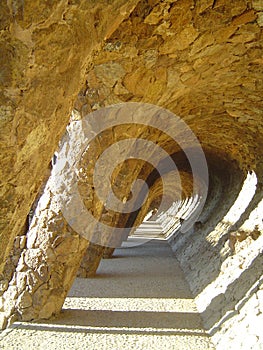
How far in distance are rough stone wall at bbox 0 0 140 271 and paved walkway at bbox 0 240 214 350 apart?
210 cm

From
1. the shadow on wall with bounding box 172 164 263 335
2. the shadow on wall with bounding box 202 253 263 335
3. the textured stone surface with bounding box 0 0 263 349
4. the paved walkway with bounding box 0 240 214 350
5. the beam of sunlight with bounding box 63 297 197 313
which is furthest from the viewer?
the beam of sunlight with bounding box 63 297 197 313

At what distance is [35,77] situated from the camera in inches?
79.0

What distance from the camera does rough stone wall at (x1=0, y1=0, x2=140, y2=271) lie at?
6.13 ft

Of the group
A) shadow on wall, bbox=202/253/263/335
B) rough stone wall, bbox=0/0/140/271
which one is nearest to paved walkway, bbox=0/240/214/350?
shadow on wall, bbox=202/253/263/335

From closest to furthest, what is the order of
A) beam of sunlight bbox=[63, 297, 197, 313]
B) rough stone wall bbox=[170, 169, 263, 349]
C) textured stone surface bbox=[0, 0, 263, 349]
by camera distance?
1. textured stone surface bbox=[0, 0, 263, 349]
2. rough stone wall bbox=[170, 169, 263, 349]
3. beam of sunlight bbox=[63, 297, 197, 313]

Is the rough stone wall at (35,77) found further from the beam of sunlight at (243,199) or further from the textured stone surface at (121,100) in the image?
the beam of sunlight at (243,199)

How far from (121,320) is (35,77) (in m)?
3.45

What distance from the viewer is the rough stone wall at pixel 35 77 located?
6.13 feet

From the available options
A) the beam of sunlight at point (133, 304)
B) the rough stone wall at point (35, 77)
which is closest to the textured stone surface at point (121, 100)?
the rough stone wall at point (35, 77)

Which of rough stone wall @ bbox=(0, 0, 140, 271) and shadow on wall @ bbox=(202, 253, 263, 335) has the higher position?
rough stone wall @ bbox=(0, 0, 140, 271)

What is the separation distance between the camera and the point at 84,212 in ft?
15.6

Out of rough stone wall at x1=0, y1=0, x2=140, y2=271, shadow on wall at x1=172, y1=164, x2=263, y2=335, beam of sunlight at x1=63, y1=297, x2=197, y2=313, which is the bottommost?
beam of sunlight at x1=63, y1=297, x2=197, y2=313

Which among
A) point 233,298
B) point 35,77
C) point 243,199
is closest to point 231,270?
point 233,298

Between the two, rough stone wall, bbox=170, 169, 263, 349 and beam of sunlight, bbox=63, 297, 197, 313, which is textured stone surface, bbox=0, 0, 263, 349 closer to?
rough stone wall, bbox=170, 169, 263, 349
